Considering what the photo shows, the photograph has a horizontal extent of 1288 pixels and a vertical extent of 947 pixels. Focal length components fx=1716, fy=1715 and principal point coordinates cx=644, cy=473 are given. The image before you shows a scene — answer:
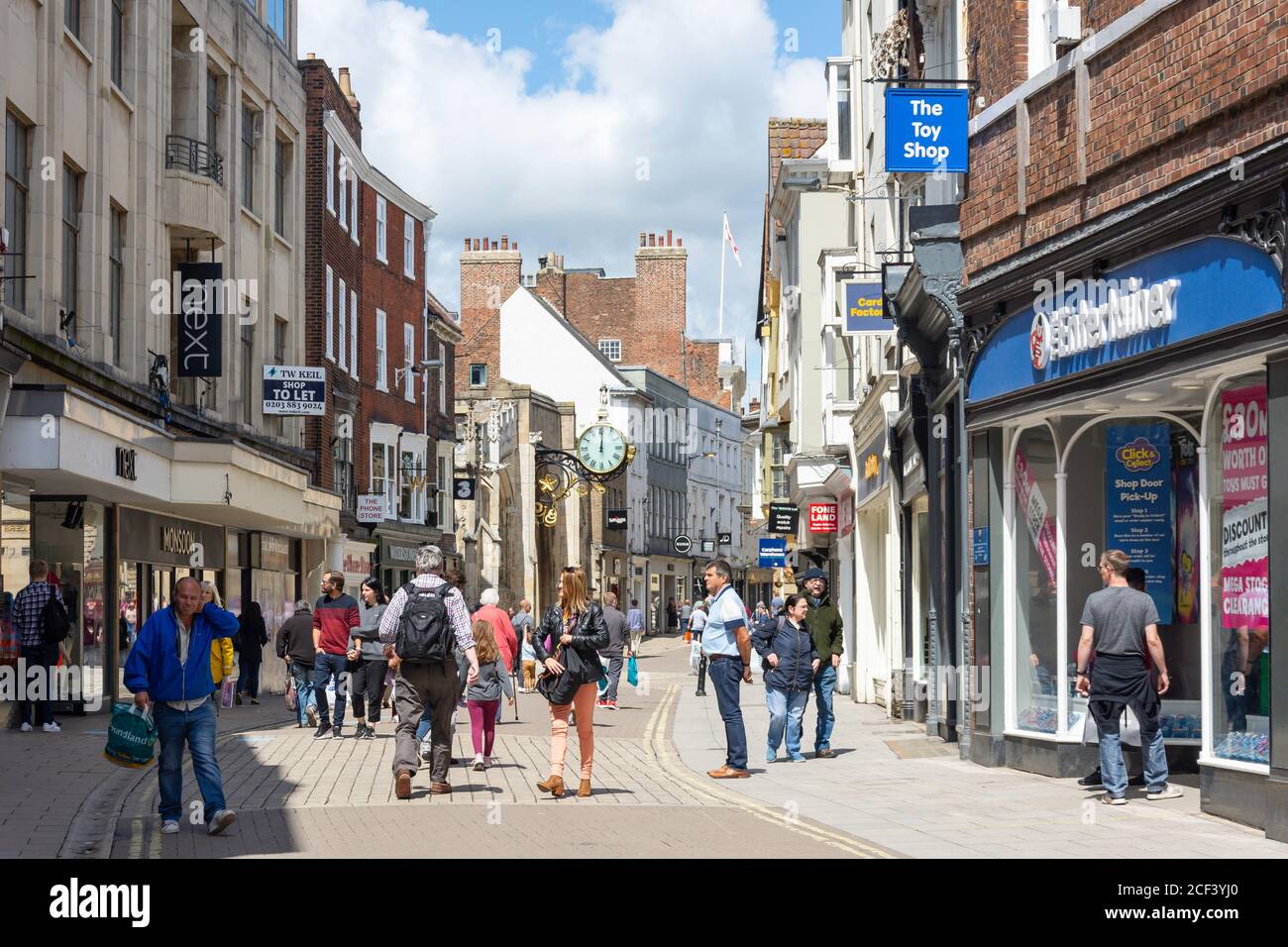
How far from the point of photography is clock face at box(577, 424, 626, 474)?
51.7 m

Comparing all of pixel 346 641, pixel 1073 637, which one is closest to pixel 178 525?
pixel 346 641

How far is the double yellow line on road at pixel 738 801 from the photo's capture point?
10477 mm

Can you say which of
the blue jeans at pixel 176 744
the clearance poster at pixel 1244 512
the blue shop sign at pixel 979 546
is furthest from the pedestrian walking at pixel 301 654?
the clearance poster at pixel 1244 512

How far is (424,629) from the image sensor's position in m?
13.1

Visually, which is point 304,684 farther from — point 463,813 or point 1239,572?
point 1239,572

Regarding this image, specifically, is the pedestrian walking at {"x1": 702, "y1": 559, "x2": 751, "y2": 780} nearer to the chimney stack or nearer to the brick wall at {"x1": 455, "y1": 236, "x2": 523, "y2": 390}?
the chimney stack

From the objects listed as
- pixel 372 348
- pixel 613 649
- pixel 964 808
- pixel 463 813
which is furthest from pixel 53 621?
pixel 372 348

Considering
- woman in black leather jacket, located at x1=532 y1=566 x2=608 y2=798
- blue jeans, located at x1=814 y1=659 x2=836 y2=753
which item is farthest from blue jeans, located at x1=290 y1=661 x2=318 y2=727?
woman in black leather jacket, located at x1=532 y1=566 x2=608 y2=798

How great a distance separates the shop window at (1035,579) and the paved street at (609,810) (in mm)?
717

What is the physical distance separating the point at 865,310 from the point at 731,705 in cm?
1040

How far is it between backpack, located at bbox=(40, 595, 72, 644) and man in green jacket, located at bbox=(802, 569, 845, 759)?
8.26 m

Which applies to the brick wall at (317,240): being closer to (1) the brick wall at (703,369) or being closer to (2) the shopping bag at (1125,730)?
(2) the shopping bag at (1125,730)

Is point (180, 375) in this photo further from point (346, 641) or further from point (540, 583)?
point (540, 583)
